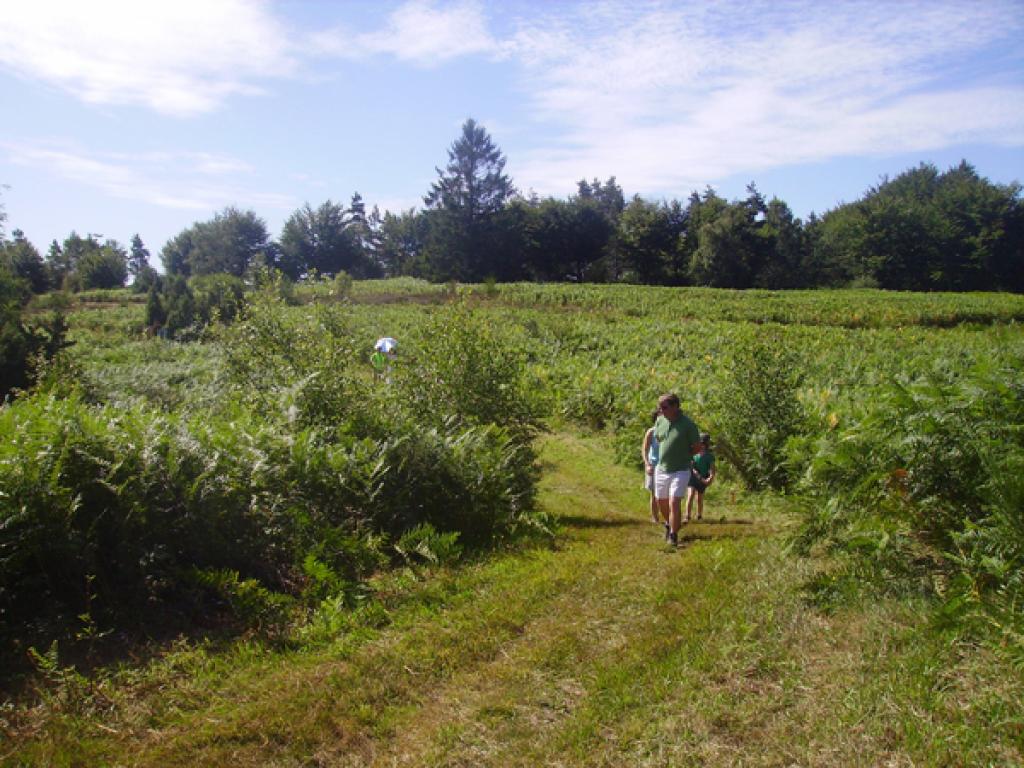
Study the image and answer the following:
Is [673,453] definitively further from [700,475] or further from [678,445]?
[700,475]

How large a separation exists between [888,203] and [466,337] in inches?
3031

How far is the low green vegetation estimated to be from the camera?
3916 mm

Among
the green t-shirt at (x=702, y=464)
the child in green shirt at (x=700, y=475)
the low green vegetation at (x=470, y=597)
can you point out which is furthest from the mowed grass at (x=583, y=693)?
the green t-shirt at (x=702, y=464)

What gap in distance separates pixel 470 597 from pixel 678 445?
369 centimetres

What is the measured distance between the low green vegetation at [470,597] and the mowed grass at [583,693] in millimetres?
21

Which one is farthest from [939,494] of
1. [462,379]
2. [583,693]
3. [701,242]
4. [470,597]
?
[701,242]

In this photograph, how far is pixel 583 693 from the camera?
446 cm

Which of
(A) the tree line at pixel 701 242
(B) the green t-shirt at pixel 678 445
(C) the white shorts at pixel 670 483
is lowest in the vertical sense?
(C) the white shorts at pixel 670 483

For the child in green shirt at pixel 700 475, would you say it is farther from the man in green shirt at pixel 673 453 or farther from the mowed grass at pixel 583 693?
the mowed grass at pixel 583 693

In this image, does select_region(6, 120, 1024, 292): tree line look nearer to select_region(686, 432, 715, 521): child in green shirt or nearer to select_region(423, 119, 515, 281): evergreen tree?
select_region(423, 119, 515, 281): evergreen tree

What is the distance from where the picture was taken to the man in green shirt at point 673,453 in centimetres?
848

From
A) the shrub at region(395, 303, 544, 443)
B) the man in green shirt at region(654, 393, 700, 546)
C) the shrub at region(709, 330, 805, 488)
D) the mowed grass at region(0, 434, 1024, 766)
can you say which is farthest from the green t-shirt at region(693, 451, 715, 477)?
the mowed grass at region(0, 434, 1024, 766)

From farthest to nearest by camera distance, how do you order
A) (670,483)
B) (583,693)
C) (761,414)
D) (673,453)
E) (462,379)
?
(761,414) < (462,379) < (673,453) < (670,483) < (583,693)

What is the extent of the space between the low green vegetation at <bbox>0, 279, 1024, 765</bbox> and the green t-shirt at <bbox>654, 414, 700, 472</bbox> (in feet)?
3.32
